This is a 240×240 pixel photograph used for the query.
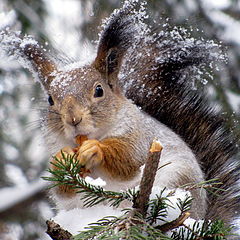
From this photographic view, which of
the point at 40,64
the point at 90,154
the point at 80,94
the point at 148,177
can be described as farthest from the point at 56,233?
the point at 40,64

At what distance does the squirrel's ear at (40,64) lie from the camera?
5.80ft

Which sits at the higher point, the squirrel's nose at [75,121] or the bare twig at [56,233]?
the squirrel's nose at [75,121]

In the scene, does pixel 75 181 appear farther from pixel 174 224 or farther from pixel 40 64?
pixel 40 64

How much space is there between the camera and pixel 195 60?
1.71 m

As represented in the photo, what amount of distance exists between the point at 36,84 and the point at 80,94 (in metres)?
0.41

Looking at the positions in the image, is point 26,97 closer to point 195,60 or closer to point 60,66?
point 60,66

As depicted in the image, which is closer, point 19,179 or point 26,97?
point 26,97

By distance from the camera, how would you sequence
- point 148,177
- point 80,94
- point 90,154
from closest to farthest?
point 148,177 → point 90,154 → point 80,94

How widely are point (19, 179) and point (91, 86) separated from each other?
824 mm

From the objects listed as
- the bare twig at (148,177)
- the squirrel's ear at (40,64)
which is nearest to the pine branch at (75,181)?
the bare twig at (148,177)

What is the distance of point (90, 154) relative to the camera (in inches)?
53.9

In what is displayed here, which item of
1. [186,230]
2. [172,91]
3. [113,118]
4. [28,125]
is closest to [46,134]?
[28,125]

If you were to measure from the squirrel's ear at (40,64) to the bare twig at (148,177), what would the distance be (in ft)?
3.03

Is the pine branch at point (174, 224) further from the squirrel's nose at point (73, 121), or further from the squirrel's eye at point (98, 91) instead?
the squirrel's eye at point (98, 91)
